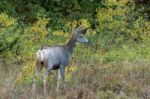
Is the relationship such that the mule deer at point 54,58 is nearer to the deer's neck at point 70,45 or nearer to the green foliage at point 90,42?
the deer's neck at point 70,45

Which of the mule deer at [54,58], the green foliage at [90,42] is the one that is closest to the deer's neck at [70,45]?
the mule deer at [54,58]

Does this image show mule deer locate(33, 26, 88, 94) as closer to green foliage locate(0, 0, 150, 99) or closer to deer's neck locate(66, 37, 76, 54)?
deer's neck locate(66, 37, 76, 54)

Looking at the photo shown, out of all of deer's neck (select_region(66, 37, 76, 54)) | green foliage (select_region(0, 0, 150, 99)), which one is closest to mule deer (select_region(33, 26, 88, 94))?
deer's neck (select_region(66, 37, 76, 54))

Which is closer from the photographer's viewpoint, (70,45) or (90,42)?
(70,45)

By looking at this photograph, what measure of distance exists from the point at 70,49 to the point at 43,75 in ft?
3.72

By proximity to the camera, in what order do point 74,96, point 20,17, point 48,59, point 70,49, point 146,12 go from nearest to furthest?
1. point 74,96
2. point 48,59
3. point 70,49
4. point 20,17
5. point 146,12

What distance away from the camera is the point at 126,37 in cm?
2111

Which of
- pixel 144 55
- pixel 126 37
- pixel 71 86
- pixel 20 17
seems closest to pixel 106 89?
pixel 71 86

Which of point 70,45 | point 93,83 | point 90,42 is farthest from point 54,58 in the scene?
point 90,42

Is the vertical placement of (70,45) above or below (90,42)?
above

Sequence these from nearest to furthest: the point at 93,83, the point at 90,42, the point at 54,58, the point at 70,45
A: the point at 54,58 < the point at 93,83 < the point at 70,45 < the point at 90,42

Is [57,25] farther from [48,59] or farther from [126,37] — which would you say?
[48,59]

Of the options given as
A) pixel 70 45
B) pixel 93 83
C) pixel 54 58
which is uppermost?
pixel 70 45

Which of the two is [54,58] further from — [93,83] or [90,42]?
[90,42]
